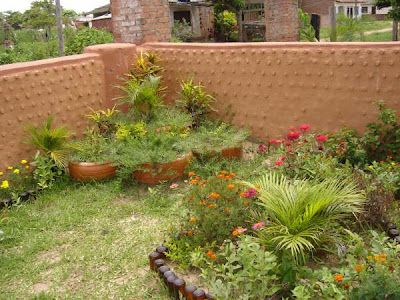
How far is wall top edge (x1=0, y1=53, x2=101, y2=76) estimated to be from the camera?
17.6ft

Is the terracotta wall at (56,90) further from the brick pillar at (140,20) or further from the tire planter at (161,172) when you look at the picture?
the tire planter at (161,172)

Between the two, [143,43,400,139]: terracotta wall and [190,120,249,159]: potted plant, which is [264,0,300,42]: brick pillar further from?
[190,120,249,159]: potted plant

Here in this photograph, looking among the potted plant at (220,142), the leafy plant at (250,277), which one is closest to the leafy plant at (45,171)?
the potted plant at (220,142)

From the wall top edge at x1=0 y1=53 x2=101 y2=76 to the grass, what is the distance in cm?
150

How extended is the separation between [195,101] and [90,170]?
6.12ft

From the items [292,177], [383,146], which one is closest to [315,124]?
[383,146]

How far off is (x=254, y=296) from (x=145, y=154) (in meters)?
2.75

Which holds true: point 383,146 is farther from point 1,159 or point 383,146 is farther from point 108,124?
point 1,159

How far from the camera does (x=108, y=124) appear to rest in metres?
6.23

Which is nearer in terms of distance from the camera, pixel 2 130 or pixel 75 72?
pixel 2 130

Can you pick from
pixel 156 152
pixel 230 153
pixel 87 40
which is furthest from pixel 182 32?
pixel 156 152

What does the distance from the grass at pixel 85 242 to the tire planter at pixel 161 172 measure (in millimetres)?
137

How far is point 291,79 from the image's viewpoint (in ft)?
19.2

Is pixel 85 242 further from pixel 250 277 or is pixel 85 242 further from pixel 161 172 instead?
pixel 250 277
